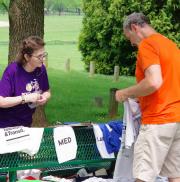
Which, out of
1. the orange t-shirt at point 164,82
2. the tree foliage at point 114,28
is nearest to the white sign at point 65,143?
the orange t-shirt at point 164,82

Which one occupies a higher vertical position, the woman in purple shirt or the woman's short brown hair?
the woman's short brown hair

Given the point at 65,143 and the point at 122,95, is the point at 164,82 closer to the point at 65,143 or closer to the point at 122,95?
the point at 122,95

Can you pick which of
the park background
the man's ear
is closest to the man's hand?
the man's ear

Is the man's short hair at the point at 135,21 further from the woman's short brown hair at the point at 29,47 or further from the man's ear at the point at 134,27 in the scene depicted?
the woman's short brown hair at the point at 29,47

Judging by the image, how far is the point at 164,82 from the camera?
485cm

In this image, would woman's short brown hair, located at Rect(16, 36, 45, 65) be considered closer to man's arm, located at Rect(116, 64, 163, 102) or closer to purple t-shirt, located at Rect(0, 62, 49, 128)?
purple t-shirt, located at Rect(0, 62, 49, 128)

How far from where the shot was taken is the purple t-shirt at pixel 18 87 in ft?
17.1

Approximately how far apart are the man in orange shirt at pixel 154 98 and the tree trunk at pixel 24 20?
12.1 feet

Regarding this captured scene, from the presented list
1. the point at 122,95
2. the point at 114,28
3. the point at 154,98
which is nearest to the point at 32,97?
the point at 122,95

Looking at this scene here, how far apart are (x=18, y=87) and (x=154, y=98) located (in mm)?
1259

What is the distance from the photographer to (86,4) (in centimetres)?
2311

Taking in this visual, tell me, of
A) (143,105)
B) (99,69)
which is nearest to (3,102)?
(143,105)

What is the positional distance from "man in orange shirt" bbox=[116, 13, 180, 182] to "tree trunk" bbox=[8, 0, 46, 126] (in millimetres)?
3679

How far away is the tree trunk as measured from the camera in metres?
8.45
